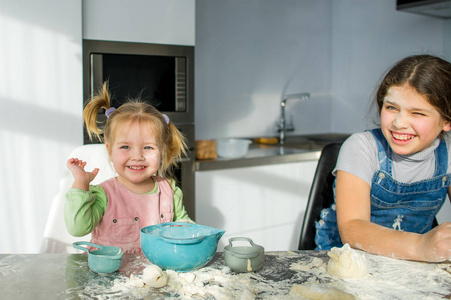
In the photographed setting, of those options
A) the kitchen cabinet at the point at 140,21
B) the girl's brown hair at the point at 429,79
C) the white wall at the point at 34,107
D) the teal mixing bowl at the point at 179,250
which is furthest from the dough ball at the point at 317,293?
the kitchen cabinet at the point at 140,21

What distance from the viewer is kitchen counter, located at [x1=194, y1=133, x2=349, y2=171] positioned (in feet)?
8.20

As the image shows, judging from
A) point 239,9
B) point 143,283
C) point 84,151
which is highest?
point 239,9

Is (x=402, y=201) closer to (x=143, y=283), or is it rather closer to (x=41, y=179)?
(x=143, y=283)

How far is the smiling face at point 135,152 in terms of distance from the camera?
138 centimetres

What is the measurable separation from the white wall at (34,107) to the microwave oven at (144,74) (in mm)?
83

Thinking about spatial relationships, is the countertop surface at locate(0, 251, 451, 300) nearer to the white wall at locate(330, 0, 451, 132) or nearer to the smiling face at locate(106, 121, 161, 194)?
the smiling face at locate(106, 121, 161, 194)

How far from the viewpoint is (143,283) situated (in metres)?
0.92

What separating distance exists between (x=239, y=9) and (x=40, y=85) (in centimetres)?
168

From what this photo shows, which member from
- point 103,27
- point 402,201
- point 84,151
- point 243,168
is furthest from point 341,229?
point 103,27

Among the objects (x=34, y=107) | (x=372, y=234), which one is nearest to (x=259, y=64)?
(x=34, y=107)

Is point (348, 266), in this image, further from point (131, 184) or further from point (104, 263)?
point (131, 184)

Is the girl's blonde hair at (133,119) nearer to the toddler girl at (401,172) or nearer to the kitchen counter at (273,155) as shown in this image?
the toddler girl at (401,172)

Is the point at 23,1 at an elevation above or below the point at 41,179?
above

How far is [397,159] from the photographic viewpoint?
145cm
